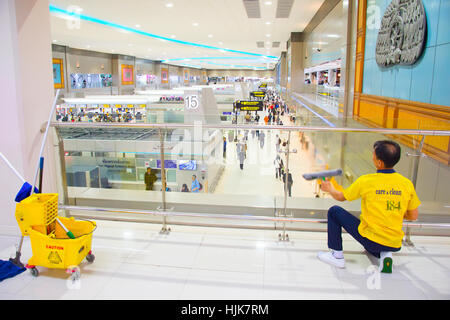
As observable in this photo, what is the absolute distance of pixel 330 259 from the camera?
2422 millimetres

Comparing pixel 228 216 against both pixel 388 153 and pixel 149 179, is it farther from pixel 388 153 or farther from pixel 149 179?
pixel 388 153

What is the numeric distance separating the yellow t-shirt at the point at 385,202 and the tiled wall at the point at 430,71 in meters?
3.03

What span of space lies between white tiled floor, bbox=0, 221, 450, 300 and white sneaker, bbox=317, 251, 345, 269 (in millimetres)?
35

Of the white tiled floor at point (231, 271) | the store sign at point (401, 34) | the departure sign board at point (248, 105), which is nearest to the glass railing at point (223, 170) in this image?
the white tiled floor at point (231, 271)

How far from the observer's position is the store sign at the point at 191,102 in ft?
28.0

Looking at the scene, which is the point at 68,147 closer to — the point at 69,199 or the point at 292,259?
the point at 69,199

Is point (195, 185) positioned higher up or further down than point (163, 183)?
further down

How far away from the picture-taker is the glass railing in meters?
2.87

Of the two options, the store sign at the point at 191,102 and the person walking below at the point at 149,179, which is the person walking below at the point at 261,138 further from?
the store sign at the point at 191,102

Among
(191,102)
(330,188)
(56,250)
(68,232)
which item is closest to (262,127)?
(330,188)

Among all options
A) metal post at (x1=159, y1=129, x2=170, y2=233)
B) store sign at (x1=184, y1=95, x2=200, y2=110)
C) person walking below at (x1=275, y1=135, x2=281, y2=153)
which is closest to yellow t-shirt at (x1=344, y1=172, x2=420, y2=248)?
person walking below at (x1=275, y1=135, x2=281, y2=153)

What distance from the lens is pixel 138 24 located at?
1360 cm

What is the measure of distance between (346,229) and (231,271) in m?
0.83

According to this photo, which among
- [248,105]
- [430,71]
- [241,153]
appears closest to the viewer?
[241,153]
